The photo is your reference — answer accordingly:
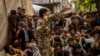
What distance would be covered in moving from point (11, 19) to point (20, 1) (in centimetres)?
309

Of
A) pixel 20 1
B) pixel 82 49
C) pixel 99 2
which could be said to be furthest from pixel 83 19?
pixel 99 2

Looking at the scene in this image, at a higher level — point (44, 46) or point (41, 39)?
point (41, 39)

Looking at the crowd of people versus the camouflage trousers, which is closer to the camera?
the camouflage trousers

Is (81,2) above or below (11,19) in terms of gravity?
below

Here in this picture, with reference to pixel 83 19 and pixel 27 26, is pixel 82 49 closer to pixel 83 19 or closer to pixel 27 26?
pixel 27 26

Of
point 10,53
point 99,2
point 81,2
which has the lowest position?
point 81,2

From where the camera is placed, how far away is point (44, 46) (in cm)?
1194

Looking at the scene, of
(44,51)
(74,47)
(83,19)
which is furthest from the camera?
(83,19)

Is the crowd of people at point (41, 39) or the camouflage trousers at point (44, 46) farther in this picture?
the crowd of people at point (41, 39)

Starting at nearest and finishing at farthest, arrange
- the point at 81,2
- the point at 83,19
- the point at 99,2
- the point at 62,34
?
the point at 62,34
the point at 83,19
the point at 99,2
the point at 81,2

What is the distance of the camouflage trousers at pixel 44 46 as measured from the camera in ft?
38.8

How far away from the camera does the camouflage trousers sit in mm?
11828

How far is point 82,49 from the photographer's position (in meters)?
14.3

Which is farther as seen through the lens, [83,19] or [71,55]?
[83,19]
